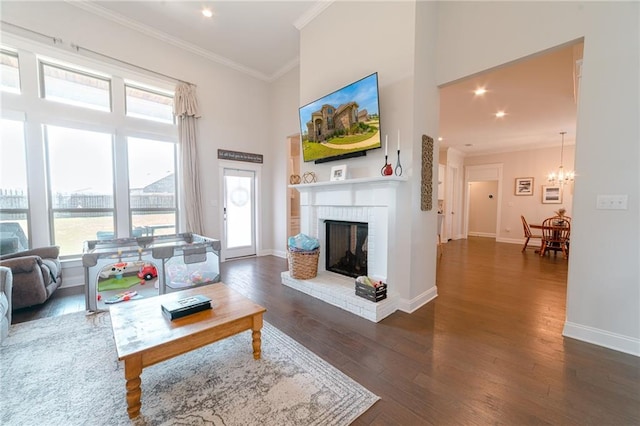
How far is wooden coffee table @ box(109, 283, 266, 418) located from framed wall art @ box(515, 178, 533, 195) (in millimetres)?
8996

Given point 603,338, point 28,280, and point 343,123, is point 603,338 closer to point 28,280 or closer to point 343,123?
point 343,123

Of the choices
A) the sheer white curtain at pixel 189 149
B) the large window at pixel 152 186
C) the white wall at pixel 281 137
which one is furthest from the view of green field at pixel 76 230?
the white wall at pixel 281 137

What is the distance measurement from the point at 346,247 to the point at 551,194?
7.39 meters

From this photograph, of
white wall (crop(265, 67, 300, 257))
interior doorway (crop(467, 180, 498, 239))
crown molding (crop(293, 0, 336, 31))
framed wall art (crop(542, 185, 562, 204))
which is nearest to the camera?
crown molding (crop(293, 0, 336, 31))

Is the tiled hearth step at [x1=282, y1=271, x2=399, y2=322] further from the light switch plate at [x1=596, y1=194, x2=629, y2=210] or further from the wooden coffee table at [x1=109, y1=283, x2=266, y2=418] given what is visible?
the light switch plate at [x1=596, y1=194, x2=629, y2=210]

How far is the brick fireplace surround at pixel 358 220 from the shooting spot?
268cm

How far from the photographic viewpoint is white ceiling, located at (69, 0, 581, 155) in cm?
351

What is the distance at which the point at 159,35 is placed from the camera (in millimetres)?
4125

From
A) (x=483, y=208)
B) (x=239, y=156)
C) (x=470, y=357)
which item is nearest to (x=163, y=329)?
(x=470, y=357)

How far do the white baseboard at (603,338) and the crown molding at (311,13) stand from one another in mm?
4585

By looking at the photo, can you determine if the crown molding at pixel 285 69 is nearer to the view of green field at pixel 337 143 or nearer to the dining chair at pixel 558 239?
the view of green field at pixel 337 143

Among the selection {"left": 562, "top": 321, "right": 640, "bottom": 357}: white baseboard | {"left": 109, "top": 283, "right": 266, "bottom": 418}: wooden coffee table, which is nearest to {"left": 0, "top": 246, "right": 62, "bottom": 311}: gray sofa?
{"left": 109, "top": 283, "right": 266, "bottom": 418}: wooden coffee table

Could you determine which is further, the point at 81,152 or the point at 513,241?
the point at 513,241

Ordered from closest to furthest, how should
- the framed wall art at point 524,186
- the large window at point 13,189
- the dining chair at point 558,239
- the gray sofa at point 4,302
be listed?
the gray sofa at point 4,302
the large window at point 13,189
the dining chair at point 558,239
the framed wall art at point 524,186
